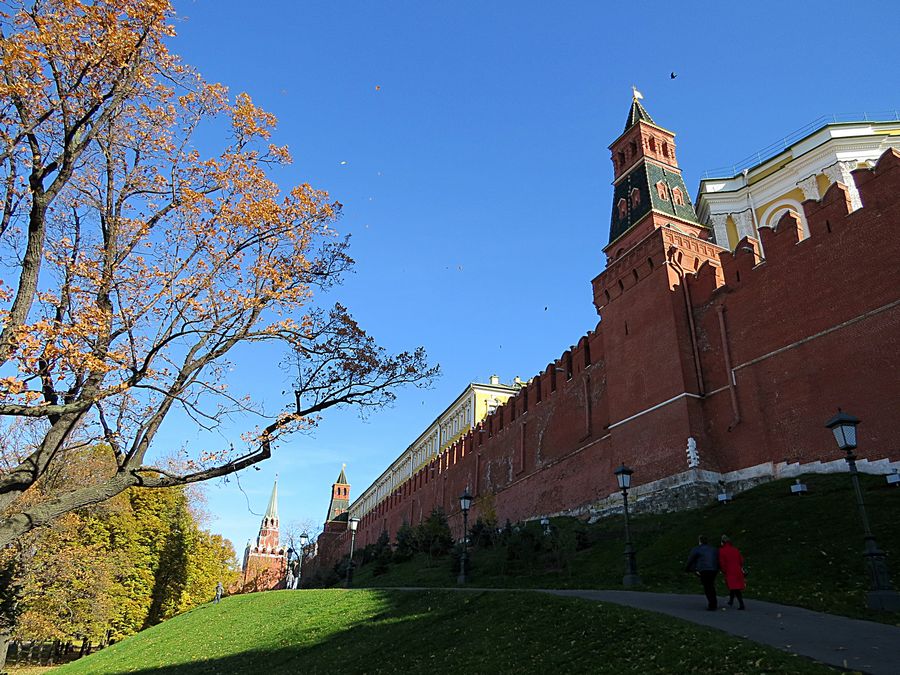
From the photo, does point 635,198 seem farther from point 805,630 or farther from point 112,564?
point 112,564

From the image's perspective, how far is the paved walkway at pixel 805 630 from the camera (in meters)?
5.98

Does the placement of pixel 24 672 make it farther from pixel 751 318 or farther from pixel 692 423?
pixel 751 318

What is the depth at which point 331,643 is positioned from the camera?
1247 cm

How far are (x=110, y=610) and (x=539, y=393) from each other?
21.3m

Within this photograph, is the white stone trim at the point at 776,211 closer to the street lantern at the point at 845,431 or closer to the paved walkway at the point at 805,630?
the street lantern at the point at 845,431

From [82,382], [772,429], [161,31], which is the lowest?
[82,382]

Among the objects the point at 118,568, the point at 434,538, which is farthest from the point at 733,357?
the point at 118,568

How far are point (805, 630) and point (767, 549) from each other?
6633mm

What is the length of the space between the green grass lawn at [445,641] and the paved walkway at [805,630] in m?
0.40

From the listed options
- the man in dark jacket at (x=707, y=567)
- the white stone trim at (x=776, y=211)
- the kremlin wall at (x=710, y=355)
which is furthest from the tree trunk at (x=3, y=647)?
the white stone trim at (x=776, y=211)

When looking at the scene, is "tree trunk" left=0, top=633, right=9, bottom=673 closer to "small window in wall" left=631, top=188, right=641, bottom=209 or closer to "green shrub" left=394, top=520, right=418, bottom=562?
"green shrub" left=394, top=520, right=418, bottom=562

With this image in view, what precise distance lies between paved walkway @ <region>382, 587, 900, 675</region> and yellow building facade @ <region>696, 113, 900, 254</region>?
76.5ft

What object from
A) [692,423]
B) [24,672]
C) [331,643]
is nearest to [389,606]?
[331,643]

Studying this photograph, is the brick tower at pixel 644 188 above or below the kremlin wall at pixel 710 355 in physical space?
above
